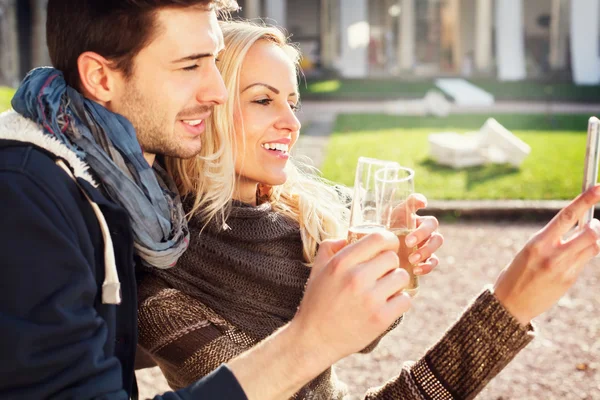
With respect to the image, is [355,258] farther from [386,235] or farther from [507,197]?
[507,197]

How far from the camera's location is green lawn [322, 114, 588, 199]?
803 cm

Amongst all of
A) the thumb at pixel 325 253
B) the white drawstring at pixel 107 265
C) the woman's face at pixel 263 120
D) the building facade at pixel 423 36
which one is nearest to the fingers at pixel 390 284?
the thumb at pixel 325 253

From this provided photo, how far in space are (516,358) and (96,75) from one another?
3.53m

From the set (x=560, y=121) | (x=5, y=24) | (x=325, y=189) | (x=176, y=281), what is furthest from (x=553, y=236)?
(x=5, y=24)

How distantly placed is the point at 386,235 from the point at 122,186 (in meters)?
0.69

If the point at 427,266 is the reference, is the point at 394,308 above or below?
above

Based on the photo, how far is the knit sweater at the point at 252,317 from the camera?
65.9 inches

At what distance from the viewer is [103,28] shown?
1.82 meters

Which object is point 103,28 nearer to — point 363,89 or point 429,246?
point 429,246

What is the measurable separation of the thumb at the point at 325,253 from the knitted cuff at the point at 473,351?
14.2 inches

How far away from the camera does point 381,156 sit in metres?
9.62

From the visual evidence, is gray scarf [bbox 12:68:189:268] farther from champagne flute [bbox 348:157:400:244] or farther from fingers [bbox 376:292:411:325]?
fingers [bbox 376:292:411:325]

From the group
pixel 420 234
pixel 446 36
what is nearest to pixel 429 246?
pixel 420 234

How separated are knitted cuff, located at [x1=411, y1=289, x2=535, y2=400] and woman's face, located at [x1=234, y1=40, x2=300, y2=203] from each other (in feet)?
3.30
